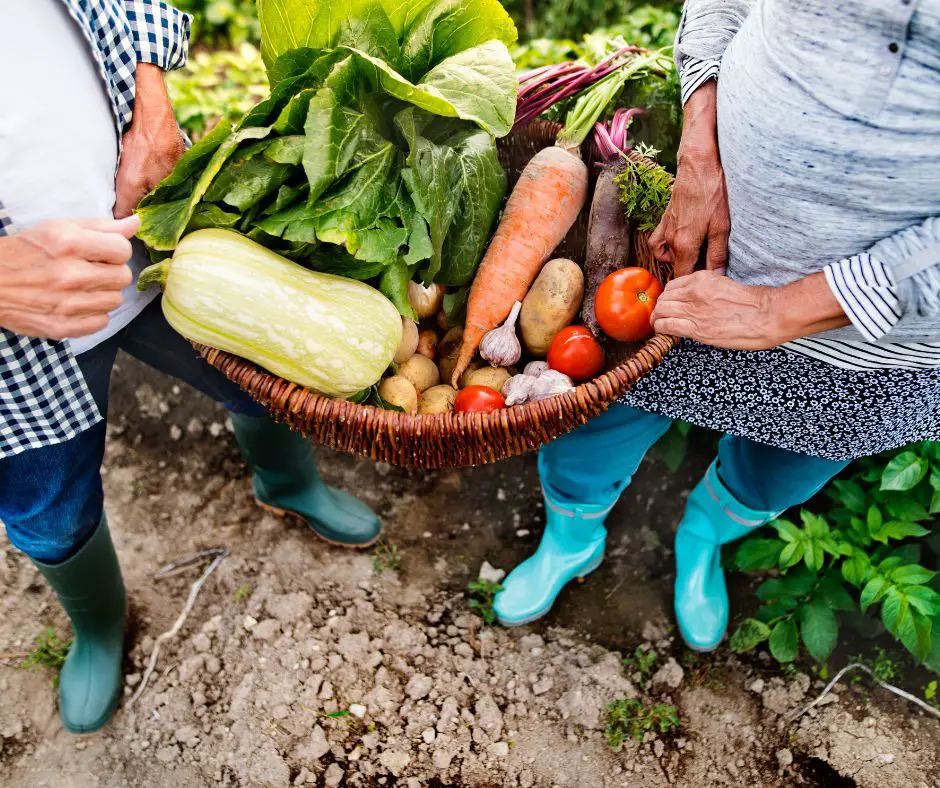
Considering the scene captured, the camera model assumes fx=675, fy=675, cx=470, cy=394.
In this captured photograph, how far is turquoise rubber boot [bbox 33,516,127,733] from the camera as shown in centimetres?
186

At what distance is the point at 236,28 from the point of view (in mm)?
3889

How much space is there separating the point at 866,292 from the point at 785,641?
1307 mm

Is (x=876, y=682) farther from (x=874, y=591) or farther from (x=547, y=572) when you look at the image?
(x=547, y=572)

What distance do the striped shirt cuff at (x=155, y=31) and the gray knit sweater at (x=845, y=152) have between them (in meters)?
1.18

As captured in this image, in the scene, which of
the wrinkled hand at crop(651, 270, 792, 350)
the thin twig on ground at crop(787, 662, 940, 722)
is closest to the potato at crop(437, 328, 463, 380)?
the wrinkled hand at crop(651, 270, 792, 350)

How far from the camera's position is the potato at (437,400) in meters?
1.59

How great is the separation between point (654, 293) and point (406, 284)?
55cm

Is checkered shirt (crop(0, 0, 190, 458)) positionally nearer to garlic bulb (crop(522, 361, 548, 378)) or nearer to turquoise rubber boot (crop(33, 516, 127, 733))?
turquoise rubber boot (crop(33, 516, 127, 733))

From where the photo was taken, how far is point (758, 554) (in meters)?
2.10

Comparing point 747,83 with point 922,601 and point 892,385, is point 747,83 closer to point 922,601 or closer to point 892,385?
point 892,385

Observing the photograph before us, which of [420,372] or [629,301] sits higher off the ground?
[629,301]

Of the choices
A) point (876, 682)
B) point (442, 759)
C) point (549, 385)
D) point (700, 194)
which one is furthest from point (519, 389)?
point (876, 682)

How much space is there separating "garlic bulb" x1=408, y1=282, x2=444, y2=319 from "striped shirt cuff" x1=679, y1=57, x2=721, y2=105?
71 cm

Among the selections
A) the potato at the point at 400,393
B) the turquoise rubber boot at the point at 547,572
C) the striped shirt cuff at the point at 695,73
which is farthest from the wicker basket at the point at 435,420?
the turquoise rubber boot at the point at 547,572
